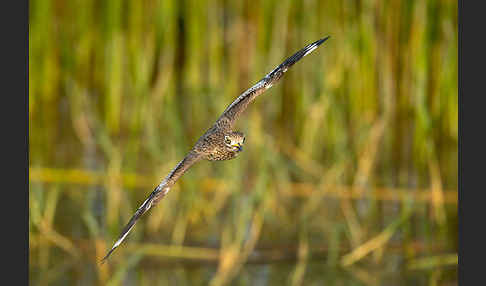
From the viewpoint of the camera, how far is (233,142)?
2709 millimetres

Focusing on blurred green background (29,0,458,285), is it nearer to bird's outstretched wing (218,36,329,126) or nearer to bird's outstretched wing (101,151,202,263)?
bird's outstretched wing (218,36,329,126)

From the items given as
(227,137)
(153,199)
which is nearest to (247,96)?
(227,137)

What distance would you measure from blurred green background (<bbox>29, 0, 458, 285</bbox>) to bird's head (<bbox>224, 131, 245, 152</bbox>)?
29.7 inches

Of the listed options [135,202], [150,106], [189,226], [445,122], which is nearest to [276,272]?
[189,226]

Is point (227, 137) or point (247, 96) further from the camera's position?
point (247, 96)

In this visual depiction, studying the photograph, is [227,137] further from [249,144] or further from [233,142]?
[249,144]

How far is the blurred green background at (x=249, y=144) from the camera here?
3617mm

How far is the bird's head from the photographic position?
2.70 meters

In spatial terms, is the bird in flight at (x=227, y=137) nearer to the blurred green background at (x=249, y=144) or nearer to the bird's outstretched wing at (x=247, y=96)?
the bird's outstretched wing at (x=247, y=96)

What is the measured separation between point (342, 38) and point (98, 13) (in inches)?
55.7

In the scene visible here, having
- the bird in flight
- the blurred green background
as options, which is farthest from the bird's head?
the blurred green background

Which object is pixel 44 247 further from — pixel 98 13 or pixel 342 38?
pixel 342 38

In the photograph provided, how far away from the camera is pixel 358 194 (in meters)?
4.34

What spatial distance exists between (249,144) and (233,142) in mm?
1796
